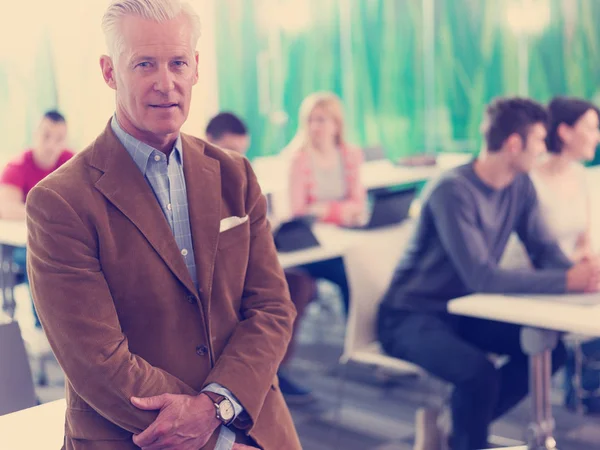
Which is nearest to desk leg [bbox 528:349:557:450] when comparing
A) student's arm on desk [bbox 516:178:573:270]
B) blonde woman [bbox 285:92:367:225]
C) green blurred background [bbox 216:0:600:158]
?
student's arm on desk [bbox 516:178:573:270]

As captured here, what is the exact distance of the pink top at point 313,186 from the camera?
4.93m

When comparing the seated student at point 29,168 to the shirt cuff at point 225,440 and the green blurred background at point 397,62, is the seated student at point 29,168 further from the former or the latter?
the shirt cuff at point 225,440

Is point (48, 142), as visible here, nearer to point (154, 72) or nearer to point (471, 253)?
point (471, 253)

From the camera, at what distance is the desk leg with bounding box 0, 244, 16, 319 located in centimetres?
427

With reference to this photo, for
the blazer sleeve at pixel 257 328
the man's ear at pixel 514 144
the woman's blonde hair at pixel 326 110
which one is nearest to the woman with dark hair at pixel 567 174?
the man's ear at pixel 514 144

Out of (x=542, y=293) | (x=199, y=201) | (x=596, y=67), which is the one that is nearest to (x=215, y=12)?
(x=596, y=67)

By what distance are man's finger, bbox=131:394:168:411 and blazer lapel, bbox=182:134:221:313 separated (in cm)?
17

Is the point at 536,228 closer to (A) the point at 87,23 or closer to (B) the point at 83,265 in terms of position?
(B) the point at 83,265

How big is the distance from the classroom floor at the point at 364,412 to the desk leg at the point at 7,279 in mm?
434

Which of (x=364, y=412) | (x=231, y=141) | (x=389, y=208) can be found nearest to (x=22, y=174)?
(x=231, y=141)

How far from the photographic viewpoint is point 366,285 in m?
3.08

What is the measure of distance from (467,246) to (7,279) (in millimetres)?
2544

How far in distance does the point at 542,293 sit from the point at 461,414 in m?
0.49

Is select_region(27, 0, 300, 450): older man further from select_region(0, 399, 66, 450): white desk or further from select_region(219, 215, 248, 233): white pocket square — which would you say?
select_region(0, 399, 66, 450): white desk
